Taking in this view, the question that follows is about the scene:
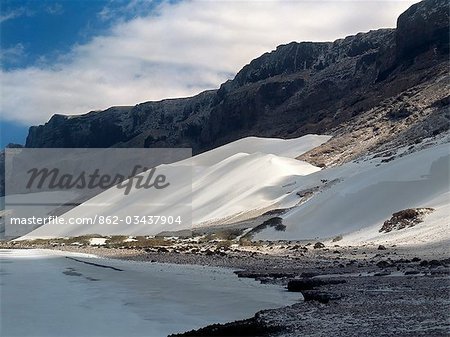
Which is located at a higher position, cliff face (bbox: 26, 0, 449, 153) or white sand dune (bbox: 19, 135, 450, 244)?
cliff face (bbox: 26, 0, 449, 153)

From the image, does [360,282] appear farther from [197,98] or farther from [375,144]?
[197,98]

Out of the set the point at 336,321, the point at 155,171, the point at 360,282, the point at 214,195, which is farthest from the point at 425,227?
the point at 155,171

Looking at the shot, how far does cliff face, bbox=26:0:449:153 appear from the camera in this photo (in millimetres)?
106312

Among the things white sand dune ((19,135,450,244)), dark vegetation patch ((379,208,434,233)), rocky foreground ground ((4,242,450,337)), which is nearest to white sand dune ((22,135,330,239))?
white sand dune ((19,135,450,244))

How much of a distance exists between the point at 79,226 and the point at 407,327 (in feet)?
218

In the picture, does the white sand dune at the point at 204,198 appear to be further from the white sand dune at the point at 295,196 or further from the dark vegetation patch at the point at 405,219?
the dark vegetation patch at the point at 405,219

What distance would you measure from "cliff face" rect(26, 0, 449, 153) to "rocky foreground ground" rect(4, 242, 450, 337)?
Result: 63821 millimetres

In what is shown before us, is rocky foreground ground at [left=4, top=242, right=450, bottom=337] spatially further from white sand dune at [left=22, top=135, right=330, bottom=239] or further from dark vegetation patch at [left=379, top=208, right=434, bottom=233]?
white sand dune at [left=22, top=135, right=330, bottom=239]

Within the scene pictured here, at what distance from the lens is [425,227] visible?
29938mm

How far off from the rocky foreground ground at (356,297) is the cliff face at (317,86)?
63821 millimetres

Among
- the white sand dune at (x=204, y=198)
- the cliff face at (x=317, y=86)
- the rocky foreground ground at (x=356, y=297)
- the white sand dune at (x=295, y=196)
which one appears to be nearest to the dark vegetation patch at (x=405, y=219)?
the white sand dune at (x=295, y=196)

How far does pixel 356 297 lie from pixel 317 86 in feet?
454

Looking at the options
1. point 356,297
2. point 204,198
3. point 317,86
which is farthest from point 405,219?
point 317,86

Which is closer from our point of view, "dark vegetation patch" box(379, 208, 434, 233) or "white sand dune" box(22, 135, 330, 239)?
"dark vegetation patch" box(379, 208, 434, 233)
